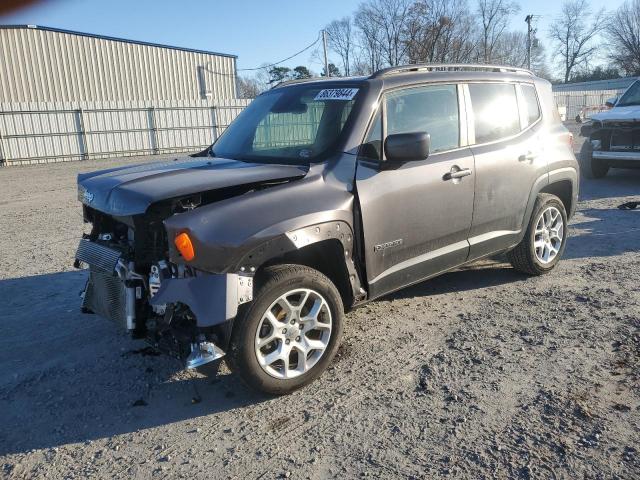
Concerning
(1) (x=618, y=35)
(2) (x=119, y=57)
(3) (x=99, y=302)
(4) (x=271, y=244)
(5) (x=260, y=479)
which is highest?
(1) (x=618, y=35)

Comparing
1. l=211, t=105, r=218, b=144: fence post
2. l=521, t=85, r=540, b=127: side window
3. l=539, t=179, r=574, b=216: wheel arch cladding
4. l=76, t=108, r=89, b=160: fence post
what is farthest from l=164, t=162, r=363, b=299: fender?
l=211, t=105, r=218, b=144: fence post

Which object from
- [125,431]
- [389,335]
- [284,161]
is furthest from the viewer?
[389,335]

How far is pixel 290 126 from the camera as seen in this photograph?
444cm

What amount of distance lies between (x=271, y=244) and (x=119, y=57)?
1267 inches

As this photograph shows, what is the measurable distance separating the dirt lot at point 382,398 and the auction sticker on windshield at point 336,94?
1.80 metres

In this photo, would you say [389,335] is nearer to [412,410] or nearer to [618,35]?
[412,410]

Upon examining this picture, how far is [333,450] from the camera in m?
2.88

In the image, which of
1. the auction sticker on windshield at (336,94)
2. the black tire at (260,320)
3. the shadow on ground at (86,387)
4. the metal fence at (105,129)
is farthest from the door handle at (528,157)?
the metal fence at (105,129)

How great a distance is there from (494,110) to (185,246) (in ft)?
10.4

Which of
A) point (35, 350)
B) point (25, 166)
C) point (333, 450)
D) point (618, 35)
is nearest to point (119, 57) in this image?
point (25, 166)

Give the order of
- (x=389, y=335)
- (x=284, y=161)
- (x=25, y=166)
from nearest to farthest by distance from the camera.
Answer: (x=284, y=161) < (x=389, y=335) < (x=25, y=166)

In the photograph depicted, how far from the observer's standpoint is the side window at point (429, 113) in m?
4.15

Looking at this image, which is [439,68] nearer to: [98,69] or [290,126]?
[290,126]

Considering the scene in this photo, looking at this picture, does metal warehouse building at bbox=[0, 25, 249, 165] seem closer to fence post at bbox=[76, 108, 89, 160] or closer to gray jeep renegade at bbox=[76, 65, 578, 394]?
fence post at bbox=[76, 108, 89, 160]
